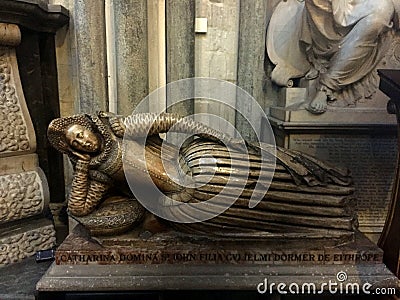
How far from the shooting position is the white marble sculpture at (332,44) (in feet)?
7.48

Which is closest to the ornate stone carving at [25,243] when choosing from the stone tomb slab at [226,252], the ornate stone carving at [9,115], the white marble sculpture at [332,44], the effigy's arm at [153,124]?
the ornate stone carving at [9,115]

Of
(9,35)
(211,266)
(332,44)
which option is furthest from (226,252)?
(332,44)

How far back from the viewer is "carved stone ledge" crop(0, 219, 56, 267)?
1845 mm

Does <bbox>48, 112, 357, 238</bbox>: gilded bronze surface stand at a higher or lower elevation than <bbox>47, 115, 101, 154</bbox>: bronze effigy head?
lower

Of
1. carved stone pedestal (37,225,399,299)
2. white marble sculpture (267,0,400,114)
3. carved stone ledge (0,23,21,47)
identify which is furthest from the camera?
white marble sculpture (267,0,400,114)

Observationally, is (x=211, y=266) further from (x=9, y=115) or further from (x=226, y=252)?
(x=9, y=115)

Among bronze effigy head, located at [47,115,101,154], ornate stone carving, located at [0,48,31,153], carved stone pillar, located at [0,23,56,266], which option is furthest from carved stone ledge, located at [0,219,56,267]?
bronze effigy head, located at [47,115,101,154]

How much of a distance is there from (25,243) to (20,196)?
0.25 m

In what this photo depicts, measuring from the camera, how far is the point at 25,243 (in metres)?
1.93

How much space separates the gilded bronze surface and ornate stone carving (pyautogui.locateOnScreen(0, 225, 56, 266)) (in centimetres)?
60

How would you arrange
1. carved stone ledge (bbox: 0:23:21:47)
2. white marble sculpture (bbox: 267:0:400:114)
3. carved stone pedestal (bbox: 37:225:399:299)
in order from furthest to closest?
white marble sculpture (bbox: 267:0:400:114) < carved stone ledge (bbox: 0:23:21:47) < carved stone pedestal (bbox: 37:225:399:299)

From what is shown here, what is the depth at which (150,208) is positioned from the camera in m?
1.53

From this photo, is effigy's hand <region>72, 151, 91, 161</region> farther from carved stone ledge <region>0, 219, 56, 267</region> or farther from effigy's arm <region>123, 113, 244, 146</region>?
carved stone ledge <region>0, 219, 56, 267</region>

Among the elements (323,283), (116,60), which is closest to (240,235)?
(323,283)
